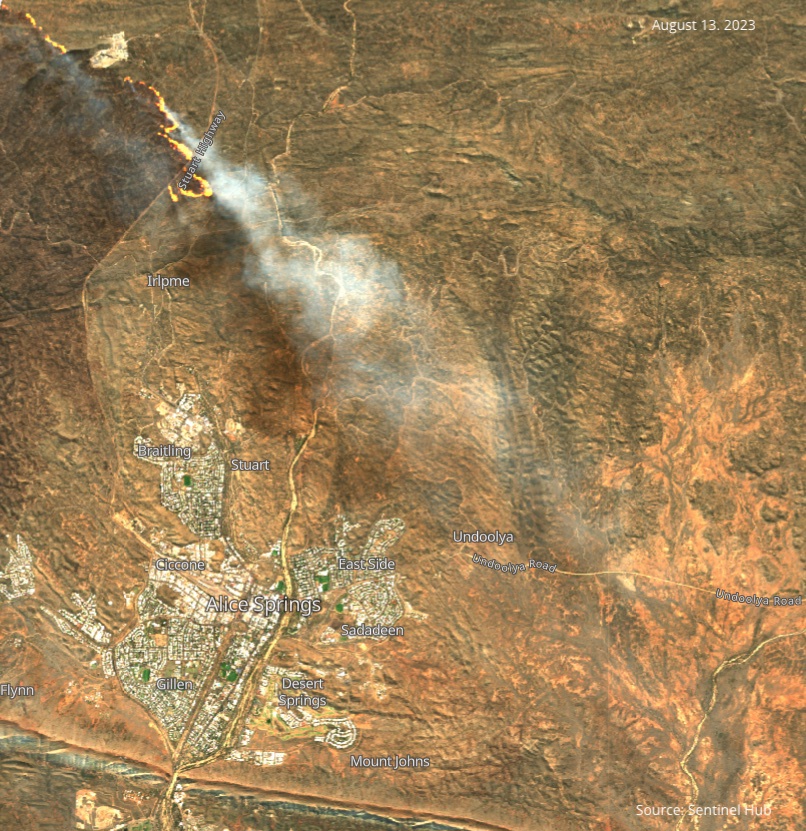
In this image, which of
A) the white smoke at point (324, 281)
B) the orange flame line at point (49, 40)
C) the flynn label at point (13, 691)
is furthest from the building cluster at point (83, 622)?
the orange flame line at point (49, 40)

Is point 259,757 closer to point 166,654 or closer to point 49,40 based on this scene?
point 166,654

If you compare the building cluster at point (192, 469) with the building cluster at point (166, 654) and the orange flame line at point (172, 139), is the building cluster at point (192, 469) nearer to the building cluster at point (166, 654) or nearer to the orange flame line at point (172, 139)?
the building cluster at point (166, 654)

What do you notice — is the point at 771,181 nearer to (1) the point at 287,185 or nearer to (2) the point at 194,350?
(1) the point at 287,185

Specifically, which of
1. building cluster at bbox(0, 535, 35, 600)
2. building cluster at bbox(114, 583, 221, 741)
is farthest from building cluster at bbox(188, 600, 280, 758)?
building cluster at bbox(0, 535, 35, 600)

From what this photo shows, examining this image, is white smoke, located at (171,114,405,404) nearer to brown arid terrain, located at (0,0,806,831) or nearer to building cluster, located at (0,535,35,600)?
brown arid terrain, located at (0,0,806,831)

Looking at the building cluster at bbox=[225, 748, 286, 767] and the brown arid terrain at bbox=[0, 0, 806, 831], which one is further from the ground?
the brown arid terrain at bbox=[0, 0, 806, 831]

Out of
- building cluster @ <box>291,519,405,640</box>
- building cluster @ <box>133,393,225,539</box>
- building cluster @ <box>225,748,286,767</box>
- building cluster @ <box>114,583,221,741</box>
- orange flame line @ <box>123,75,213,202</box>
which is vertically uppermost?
orange flame line @ <box>123,75,213,202</box>

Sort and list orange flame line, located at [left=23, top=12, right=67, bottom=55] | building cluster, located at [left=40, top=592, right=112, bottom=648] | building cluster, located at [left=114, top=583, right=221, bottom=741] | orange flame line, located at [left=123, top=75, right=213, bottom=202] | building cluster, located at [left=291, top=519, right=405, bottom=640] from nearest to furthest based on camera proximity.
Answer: building cluster, located at [left=291, top=519, right=405, bottom=640]
building cluster, located at [left=114, top=583, right=221, bottom=741]
building cluster, located at [left=40, top=592, right=112, bottom=648]
orange flame line, located at [left=123, top=75, right=213, bottom=202]
orange flame line, located at [left=23, top=12, right=67, bottom=55]
